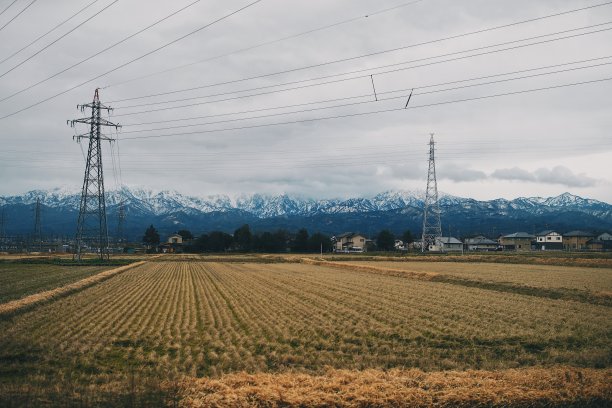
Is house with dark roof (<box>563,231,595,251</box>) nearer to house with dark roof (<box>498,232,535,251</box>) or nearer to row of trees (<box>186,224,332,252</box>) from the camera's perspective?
house with dark roof (<box>498,232,535,251</box>)

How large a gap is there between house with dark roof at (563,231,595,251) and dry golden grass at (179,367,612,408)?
491 feet

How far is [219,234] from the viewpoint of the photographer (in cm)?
13225

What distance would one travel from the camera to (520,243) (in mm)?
158000

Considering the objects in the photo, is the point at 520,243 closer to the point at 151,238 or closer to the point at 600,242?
the point at 600,242

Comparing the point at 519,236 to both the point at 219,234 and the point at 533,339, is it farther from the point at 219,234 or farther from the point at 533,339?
the point at 533,339

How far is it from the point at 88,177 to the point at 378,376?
54.0m

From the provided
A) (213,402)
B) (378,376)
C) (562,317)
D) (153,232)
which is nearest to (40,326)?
(213,402)

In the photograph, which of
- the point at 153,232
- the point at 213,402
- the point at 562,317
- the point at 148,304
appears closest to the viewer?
the point at 213,402

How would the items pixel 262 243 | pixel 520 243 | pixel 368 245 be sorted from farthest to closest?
1. pixel 520 243
2. pixel 368 245
3. pixel 262 243

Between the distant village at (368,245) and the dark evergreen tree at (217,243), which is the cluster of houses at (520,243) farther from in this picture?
the dark evergreen tree at (217,243)

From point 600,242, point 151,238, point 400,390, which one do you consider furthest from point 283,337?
point 600,242

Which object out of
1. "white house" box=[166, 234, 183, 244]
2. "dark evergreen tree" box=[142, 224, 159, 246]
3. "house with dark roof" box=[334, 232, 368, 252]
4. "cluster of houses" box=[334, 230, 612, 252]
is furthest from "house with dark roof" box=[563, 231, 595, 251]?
"dark evergreen tree" box=[142, 224, 159, 246]

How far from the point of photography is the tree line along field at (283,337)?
12945mm

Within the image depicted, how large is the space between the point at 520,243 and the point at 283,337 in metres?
160
